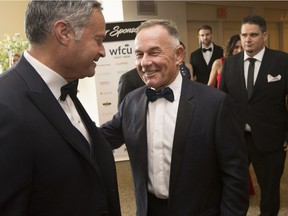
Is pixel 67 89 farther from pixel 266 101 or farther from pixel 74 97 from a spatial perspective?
pixel 266 101

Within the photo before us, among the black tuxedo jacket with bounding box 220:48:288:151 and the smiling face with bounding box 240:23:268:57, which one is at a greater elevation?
the smiling face with bounding box 240:23:268:57

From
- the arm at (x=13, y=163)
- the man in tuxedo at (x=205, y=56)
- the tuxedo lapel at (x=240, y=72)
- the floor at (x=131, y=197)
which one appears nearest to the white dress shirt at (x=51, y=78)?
the arm at (x=13, y=163)

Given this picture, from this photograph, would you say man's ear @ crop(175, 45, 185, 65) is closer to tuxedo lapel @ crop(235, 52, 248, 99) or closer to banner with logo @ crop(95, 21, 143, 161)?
tuxedo lapel @ crop(235, 52, 248, 99)

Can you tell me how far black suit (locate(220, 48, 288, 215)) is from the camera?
267cm

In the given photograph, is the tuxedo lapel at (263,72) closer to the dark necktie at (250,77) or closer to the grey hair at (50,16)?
the dark necktie at (250,77)

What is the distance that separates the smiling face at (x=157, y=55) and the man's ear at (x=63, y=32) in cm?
Answer: 56

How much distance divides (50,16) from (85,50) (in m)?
0.15

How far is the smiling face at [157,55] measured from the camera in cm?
152

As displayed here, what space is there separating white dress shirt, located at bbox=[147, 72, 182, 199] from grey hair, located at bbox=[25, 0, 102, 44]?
673 millimetres

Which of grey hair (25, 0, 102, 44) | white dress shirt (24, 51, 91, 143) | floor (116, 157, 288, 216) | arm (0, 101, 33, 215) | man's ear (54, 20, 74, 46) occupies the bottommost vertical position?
floor (116, 157, 288, 216)

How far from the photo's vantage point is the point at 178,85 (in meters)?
1.62

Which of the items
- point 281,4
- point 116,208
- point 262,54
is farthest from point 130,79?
point 281,4

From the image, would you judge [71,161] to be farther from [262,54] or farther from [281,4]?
[281,4]

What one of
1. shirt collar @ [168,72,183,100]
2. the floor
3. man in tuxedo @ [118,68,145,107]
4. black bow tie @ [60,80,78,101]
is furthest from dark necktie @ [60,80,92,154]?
man in tuxedo @ [118,68,145,107]
